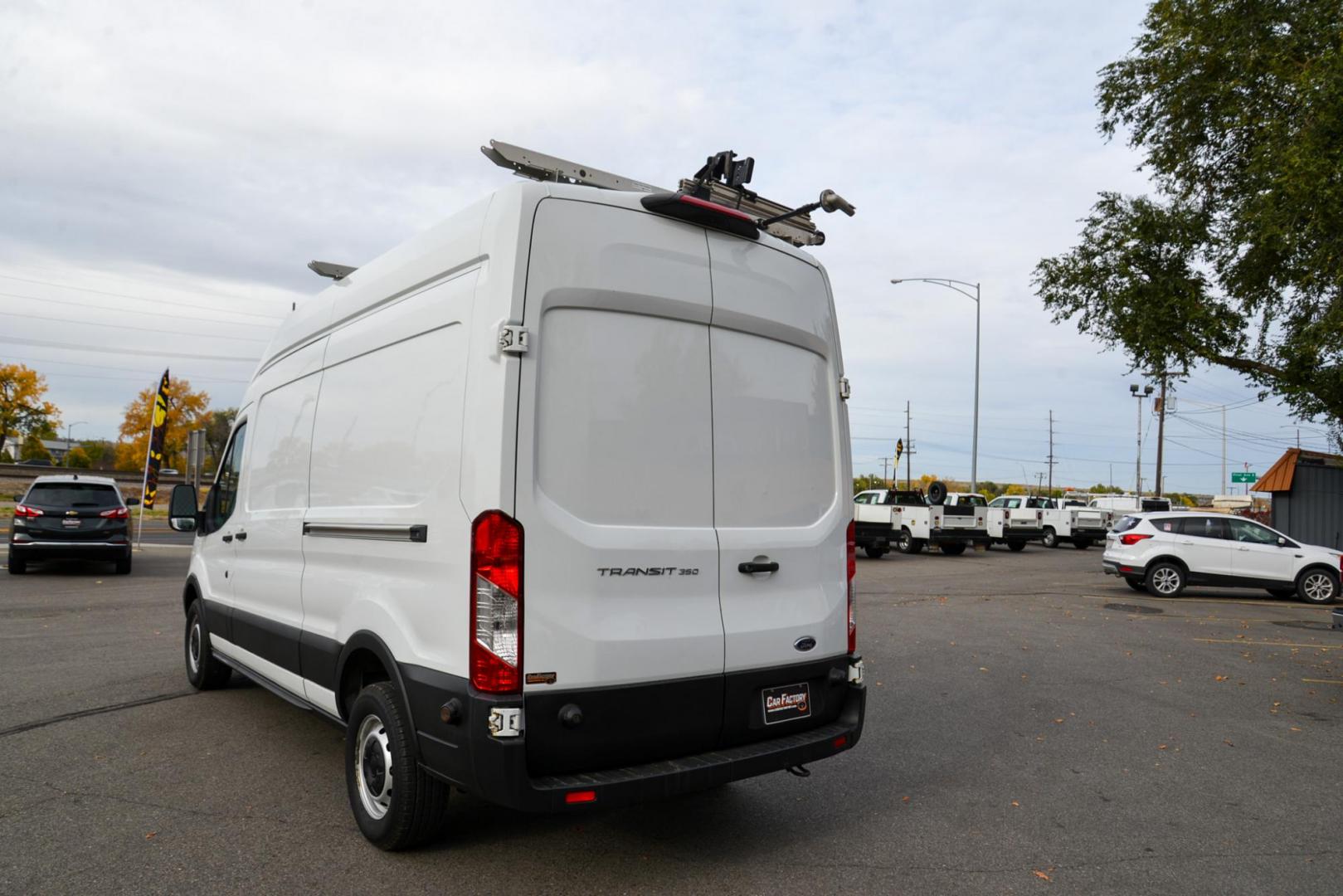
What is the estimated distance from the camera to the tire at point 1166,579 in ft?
58.1

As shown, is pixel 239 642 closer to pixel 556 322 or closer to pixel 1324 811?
pixel 556 322

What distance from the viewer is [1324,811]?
507cm

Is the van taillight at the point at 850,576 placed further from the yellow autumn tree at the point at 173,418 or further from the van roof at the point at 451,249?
the yellow autumn tree at the point at 173,418

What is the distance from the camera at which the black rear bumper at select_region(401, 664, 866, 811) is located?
3.50m

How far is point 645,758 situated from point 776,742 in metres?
0.70

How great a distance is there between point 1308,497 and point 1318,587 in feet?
36.9

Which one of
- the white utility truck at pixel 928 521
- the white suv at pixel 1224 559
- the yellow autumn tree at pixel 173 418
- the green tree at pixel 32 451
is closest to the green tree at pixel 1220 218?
the white suv at pixel 1224 559

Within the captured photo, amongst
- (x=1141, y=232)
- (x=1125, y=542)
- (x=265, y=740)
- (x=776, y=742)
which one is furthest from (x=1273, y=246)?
(x=265, y=740)

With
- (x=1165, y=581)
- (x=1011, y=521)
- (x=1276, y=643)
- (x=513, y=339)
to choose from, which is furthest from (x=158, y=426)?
(x=1011, y=521)

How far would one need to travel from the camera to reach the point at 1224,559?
1764 centimetres

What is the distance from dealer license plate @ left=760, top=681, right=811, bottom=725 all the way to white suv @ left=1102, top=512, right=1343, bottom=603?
15681 mm

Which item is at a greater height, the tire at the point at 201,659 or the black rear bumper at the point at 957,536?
the black rear bumper at the point at 957,536

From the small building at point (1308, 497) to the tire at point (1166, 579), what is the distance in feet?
39.2

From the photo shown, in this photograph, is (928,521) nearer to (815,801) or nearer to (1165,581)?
(1165,581)
